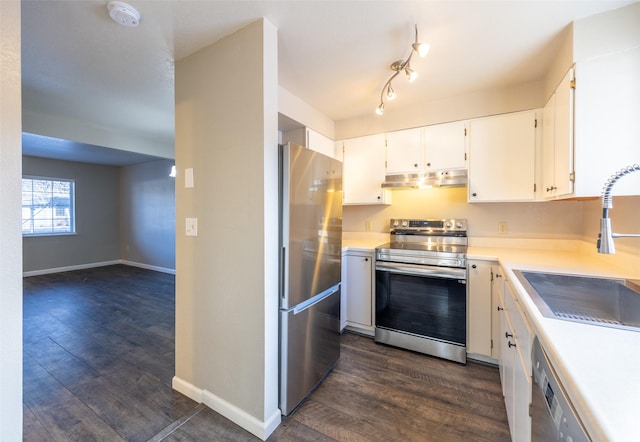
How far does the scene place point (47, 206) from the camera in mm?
5469

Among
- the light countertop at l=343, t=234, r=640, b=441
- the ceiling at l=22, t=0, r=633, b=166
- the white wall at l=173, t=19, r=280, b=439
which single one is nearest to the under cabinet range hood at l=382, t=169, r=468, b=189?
the ceiling at l=22, t=0, r=633, b=166

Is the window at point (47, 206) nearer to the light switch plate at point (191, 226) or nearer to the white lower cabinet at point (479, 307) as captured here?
the light switch plate at point (191, 226)

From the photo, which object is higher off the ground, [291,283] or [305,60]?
[305,60]

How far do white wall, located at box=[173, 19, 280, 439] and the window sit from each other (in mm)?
5660

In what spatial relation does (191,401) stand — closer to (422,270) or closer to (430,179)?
(422,270)

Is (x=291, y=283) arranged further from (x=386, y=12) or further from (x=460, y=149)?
(x=460, y=149)

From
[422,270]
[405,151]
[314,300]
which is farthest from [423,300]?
[405,151]

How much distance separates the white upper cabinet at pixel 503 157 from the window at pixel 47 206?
24.7 feet

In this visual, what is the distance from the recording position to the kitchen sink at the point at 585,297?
1083mm

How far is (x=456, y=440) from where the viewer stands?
149 centimetres

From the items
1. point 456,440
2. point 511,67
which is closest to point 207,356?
point 456,440

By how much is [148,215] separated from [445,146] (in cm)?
607

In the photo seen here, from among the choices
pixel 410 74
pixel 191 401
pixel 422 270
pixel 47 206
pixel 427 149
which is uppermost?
pixel 410 74

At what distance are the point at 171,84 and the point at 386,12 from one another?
1.97 m
